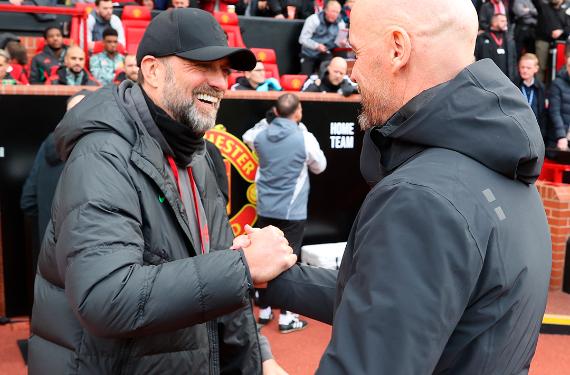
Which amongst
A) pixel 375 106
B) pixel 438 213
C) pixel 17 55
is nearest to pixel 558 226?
pixel 375 106

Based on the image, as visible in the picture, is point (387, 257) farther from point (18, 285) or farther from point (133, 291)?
point (18, 285)

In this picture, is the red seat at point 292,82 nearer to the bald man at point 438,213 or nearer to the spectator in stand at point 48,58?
the spectator in stand at point 48,58

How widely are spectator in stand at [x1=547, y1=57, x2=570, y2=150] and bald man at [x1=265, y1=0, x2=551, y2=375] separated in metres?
8.89

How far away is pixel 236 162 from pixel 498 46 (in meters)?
7.31

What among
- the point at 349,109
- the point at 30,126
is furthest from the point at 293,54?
the point at 30,126

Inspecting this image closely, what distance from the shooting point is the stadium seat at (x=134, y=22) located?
1168 centimetres

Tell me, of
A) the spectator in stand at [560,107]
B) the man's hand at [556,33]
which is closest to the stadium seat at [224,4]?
the man's hand at [556,33]

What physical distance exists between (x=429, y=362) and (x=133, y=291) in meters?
0.82

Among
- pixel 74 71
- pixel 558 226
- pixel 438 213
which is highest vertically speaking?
pixel 438 213

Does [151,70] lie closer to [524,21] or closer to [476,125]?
[476,125]

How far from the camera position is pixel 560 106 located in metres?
9.80

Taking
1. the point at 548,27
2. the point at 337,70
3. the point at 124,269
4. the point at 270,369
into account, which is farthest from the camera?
the point at 548,27

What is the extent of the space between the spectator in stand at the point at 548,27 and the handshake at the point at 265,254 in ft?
42.8

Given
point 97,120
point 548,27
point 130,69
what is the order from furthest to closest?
point 548,27, point 130,69, point 97,120
